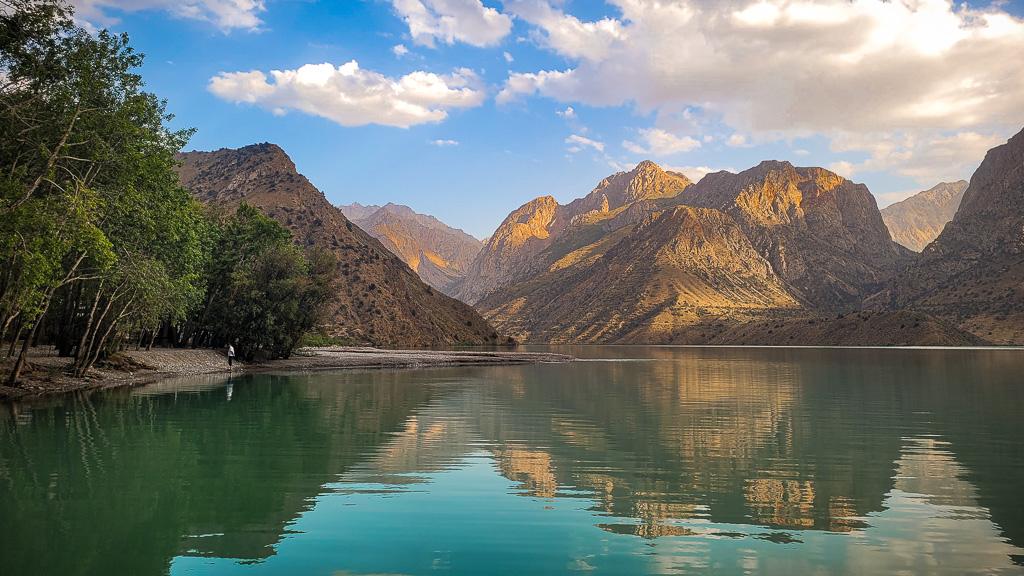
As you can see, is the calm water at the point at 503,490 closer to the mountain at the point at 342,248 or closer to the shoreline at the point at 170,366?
the shoreline at the point at 170,366

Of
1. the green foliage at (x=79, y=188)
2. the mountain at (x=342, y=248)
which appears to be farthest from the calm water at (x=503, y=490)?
the mountain at (x=342, y=248)

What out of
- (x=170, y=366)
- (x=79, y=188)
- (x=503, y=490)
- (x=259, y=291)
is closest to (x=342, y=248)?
(x=259, y=291)

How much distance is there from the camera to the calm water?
12227 mm

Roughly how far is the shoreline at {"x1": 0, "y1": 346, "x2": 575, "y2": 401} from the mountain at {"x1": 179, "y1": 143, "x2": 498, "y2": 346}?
54.6 m

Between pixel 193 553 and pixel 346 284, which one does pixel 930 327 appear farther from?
pixel 193 553

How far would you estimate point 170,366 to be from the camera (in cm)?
6141

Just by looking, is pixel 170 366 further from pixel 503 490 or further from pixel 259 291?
pixel 503 490

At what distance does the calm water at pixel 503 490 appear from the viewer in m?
12.2

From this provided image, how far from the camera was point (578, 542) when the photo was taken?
1315 cm

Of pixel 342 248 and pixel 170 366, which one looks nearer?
pixel 170 366

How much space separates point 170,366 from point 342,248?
351 ft

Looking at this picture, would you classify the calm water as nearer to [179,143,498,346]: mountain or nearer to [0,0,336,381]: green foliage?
[0,0,336,381]: green foliage

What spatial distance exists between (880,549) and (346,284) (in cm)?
15203

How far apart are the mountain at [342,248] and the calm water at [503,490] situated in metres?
116
